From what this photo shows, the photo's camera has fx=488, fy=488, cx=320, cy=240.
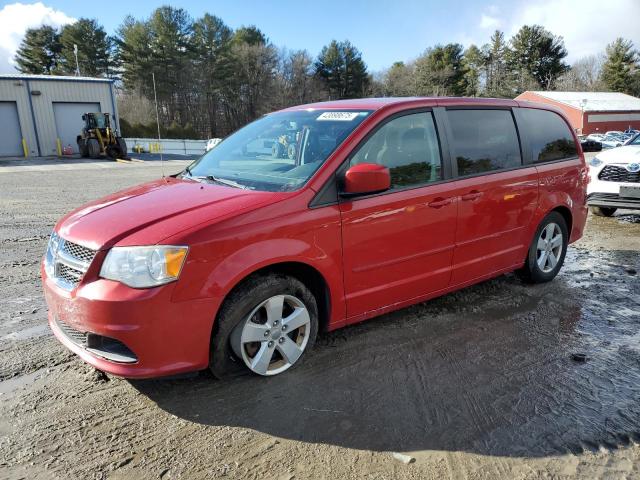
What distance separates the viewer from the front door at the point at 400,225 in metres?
3.38

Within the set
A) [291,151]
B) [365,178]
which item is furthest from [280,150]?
[365,178]

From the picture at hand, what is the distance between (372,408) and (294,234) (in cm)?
114

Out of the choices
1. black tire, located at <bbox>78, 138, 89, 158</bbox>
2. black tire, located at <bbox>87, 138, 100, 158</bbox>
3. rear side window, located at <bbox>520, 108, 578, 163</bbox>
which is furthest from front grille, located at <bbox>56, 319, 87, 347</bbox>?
black tire, located at <bbox>78, 138, 89, 158</bbox>

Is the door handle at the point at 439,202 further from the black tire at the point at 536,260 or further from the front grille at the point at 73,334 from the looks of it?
the front grille at the point at 73,334

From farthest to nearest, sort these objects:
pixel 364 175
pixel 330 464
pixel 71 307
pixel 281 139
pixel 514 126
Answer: pixel 514 126, pixel 281 139, pixel 364 175, pixel 71 307, pixel 330 464

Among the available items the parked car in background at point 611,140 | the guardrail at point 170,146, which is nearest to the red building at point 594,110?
the parked car in background at point 611,140

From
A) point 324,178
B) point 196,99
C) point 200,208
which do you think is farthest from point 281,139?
point 196,99

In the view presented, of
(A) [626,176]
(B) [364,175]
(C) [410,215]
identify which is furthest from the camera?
(A) [626,176]

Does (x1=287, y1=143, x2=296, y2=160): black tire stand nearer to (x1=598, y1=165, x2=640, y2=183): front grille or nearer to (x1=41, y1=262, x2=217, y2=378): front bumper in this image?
(x1=41, y1=262, x2=217, y2=378): front bumper

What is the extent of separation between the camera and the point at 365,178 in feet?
10.4

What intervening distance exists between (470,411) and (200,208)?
2011 millimetres

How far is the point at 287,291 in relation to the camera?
10.2 feet

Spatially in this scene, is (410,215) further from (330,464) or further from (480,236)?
(330,464)

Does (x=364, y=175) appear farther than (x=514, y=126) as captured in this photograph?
No
